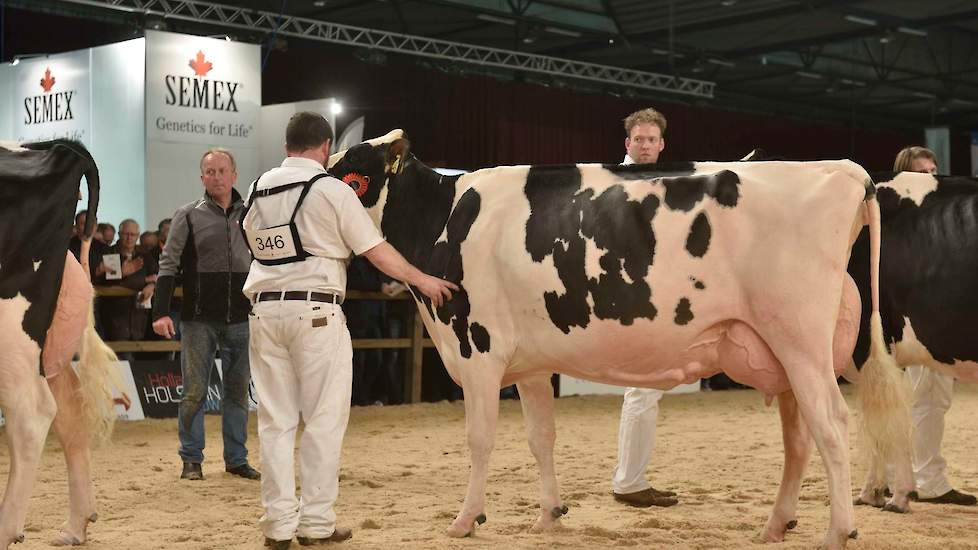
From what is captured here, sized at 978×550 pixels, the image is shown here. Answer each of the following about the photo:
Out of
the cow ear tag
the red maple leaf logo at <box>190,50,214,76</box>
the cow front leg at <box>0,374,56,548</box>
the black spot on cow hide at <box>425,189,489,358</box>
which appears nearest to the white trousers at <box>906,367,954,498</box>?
the black spot on cow hide at <box>425,189,489,358</box>

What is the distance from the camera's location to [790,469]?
501 centimetres

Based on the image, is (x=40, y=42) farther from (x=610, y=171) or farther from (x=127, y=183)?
(x=610, y=171)

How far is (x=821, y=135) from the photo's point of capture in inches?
949

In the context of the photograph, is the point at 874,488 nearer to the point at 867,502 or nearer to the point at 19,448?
the point at 867,502

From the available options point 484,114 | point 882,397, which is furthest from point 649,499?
point 484,114

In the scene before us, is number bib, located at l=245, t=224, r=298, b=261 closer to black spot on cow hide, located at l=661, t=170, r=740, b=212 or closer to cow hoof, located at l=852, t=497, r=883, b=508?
black spot on cow hide, located at l=661, t=170, r=740, b=212

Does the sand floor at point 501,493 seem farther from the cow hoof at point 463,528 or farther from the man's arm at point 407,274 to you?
the man's arm at point 407,274

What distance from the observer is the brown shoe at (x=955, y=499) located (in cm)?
595

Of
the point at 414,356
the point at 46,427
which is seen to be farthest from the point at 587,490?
the point at 414,356

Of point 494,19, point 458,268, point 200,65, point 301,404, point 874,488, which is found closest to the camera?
point 301,404

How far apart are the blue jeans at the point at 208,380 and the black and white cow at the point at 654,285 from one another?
2.21 metres

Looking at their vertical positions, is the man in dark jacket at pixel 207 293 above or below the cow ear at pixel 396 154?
below

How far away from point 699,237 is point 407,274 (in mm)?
1231

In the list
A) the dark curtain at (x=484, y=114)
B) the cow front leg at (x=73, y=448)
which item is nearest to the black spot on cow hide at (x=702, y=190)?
the cow front leg at (x=73, y=448)
